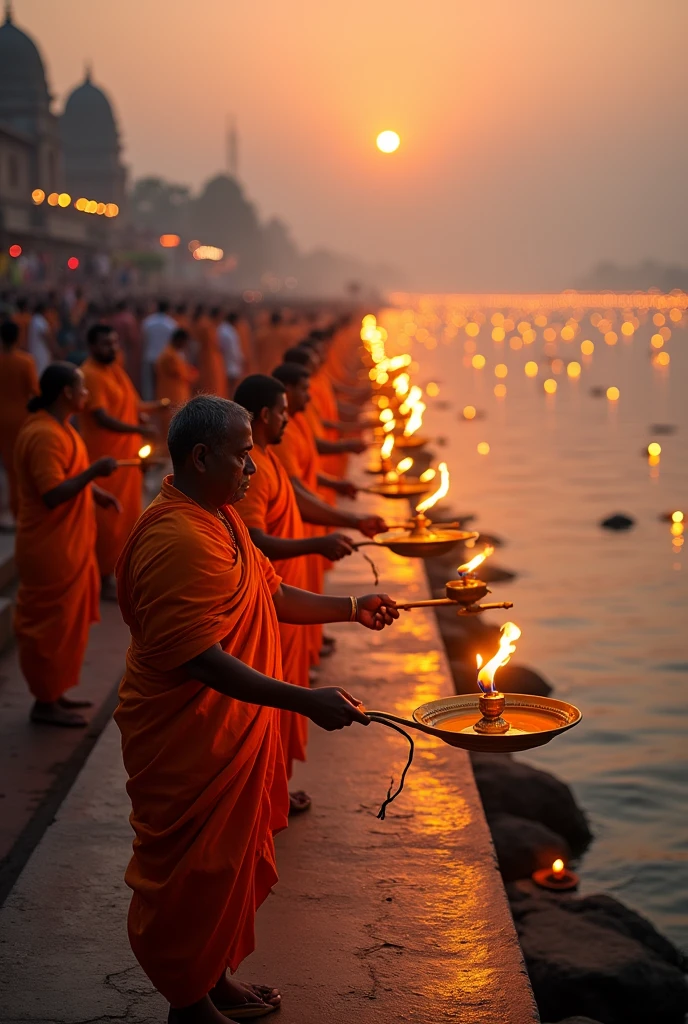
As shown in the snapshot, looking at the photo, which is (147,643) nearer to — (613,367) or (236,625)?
(236,625)

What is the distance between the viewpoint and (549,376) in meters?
44.7

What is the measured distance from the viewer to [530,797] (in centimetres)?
682

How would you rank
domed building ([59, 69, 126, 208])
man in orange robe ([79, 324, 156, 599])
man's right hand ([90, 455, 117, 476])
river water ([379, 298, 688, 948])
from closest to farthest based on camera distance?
man's right hand ([90, 455, 117, 476])
river water ([379, 298, 688, 948])
man in orange robe ([79, 324, 156, 599])
domed building ([59, 69, 126, 208])

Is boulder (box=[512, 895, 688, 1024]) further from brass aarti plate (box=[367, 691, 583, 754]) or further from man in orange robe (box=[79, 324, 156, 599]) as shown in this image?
man in orange robe (box=[79, 324, 156, 599])

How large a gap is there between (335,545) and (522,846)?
92.7 inches

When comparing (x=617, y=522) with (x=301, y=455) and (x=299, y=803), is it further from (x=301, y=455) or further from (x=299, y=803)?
(x=299, y=803)

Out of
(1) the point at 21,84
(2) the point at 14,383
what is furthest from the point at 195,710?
(1) the point at 21,84

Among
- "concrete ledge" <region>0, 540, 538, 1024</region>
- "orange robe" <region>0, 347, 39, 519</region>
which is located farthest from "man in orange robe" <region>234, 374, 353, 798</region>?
"orange robe" <region>0, 347, 39, 519</region>

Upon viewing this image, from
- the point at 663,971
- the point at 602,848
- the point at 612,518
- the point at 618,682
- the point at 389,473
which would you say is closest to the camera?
the point at 663,971

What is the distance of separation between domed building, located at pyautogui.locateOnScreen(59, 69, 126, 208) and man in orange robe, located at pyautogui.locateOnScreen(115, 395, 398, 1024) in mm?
84344

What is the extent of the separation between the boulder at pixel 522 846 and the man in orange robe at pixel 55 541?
1.92 meters

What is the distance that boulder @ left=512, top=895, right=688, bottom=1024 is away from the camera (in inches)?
189

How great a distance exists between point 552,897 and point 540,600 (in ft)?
22.9

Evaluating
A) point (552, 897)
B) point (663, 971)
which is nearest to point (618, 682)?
point (552, 897)
